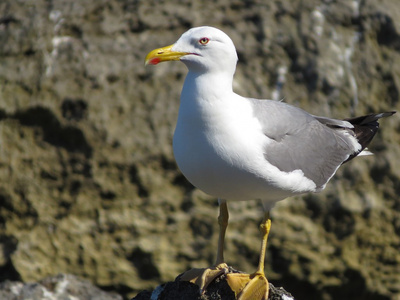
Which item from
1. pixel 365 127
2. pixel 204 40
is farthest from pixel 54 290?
pixel 365 127

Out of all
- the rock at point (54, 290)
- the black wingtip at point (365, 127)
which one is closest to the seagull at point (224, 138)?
the black wingtip at point (365, 127)

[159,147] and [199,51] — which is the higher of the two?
[199,51]

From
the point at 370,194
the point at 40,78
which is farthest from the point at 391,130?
the point at 40,78

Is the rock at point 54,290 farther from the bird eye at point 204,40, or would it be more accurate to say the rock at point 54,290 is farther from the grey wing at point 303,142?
the bird eye at point 204,40

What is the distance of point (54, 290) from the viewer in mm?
5047

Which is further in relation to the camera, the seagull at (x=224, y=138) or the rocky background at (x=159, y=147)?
the rocky background at (x=159, y=147)

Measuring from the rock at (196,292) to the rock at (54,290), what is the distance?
50.3 inches

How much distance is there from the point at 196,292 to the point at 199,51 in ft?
4.54

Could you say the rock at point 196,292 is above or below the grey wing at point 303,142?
below

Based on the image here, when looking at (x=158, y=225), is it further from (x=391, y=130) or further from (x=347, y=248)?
(x=391, y=130)

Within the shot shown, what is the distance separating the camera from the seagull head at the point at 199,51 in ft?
11.4

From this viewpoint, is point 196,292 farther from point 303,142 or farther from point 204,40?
point 204,40

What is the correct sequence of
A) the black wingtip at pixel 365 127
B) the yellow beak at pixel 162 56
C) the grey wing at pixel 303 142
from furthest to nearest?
the black wingtip at pixel 365 127 → the grey wing at pixel 303 142 → the yellow beak at pixel 162 56

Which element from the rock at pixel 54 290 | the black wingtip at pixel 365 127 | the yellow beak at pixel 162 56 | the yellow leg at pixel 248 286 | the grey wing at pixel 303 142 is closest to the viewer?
the yellow beak at pixel 162 56
